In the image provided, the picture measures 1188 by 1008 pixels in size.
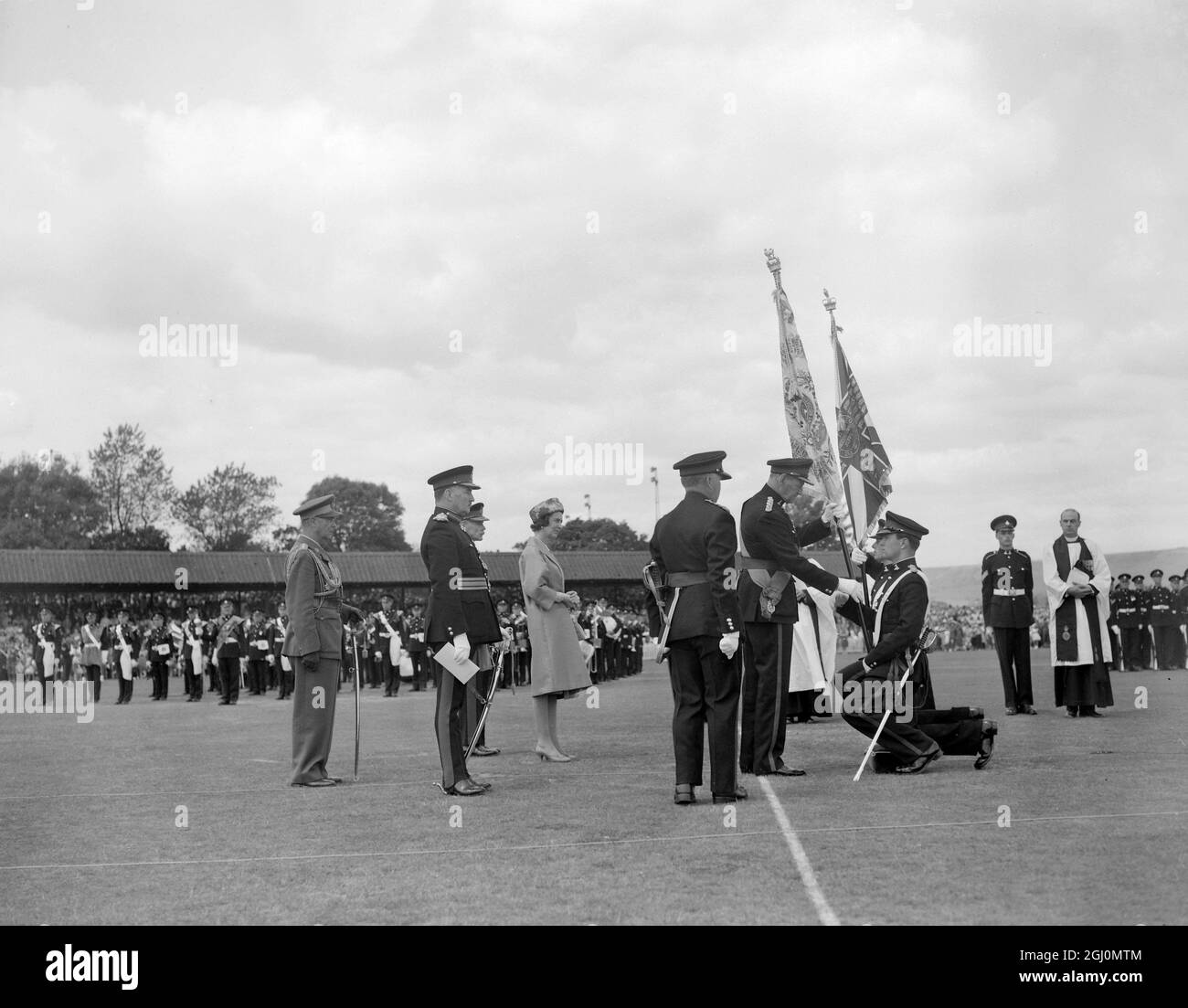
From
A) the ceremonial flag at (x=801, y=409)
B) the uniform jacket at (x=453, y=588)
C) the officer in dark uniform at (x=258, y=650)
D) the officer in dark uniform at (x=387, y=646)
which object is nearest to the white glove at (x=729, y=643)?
the uniform jacket at (x=453, y=588)

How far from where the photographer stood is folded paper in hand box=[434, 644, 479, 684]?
9.53 meters

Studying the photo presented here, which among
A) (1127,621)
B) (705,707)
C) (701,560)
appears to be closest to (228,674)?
(705,707)

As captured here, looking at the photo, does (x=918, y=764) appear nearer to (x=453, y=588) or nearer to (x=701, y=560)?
(x=701, y=560)

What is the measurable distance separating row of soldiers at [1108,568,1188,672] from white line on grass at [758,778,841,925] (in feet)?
81.0

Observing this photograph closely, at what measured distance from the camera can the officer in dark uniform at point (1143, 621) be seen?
101ft

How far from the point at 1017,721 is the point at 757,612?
5.65 meters

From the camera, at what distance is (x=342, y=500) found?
343 feet

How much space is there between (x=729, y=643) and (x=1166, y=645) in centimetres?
2555

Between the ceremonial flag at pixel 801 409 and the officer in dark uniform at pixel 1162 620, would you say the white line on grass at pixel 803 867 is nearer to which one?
the ceremonial flag at pixel 801 409

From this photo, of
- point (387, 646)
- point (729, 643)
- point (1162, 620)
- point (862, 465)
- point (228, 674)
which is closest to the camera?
point (729, 643)

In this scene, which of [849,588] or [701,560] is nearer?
[701,560]

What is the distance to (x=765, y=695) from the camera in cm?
1015

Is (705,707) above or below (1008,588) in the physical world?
below

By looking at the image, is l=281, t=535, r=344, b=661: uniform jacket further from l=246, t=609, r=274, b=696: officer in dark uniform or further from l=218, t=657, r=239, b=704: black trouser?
l=246, t=609, r=274, b=696: officer in dark uniform
